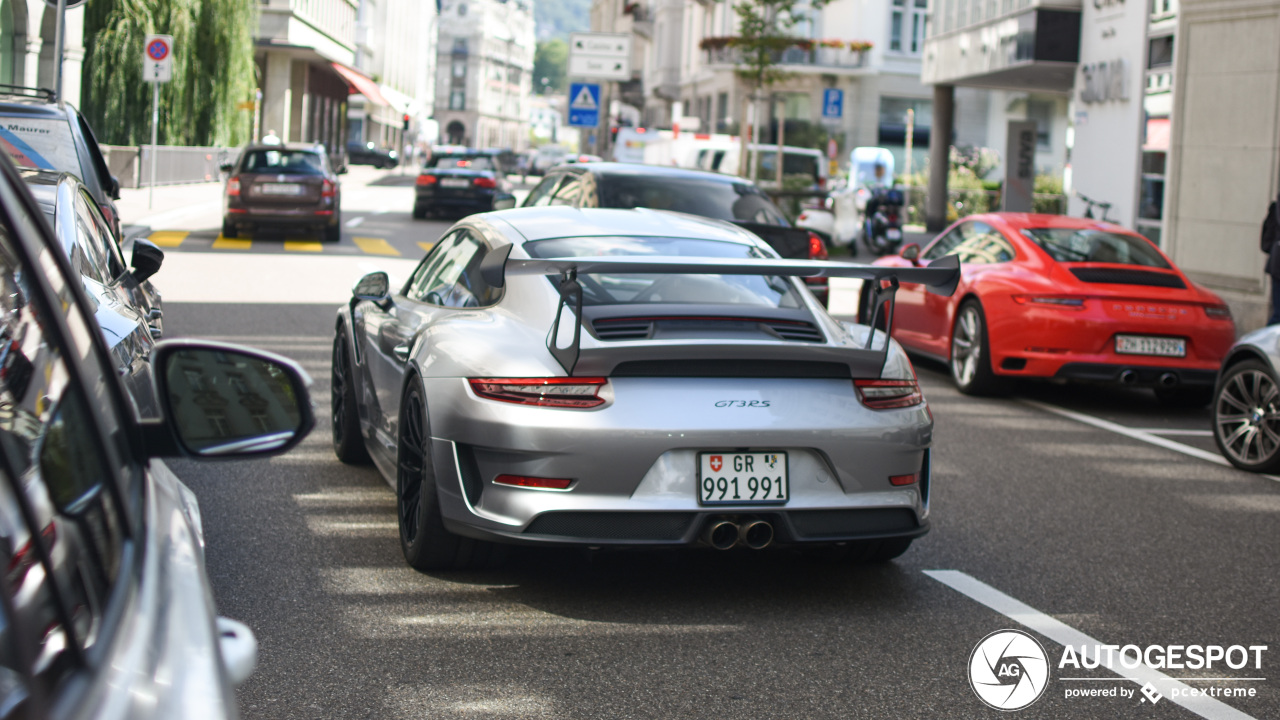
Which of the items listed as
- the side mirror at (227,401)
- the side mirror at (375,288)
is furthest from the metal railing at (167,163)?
the side mirror at (227,401)

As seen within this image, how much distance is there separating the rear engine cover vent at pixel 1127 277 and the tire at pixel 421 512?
6157mm

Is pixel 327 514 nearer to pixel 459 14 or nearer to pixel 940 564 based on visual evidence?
pixel 940 564

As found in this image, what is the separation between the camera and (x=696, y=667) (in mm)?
4227

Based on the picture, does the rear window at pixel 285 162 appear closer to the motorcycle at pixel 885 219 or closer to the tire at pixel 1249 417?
the motorcycle at pixel 885 219

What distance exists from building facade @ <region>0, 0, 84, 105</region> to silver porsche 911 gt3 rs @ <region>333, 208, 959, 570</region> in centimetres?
2228

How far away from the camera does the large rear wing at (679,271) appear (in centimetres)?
464

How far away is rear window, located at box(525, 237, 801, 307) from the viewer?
5332mm

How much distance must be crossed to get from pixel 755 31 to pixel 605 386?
23.1 m

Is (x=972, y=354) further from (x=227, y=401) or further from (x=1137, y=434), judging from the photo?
(x=227, y=401)

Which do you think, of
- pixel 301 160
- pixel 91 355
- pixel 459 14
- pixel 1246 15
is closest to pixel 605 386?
pixel 91 355

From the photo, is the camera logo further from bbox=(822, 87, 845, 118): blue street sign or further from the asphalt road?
bbox=(822, 87, 845, 118): blue street sign

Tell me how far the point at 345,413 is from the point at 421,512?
6.72ft

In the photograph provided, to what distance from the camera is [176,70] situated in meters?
35.7

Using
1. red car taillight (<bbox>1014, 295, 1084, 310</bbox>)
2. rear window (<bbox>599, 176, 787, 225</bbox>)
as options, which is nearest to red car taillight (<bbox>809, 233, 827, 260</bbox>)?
rear window (<bbox>599, 176, 787, 225</bbox>)
